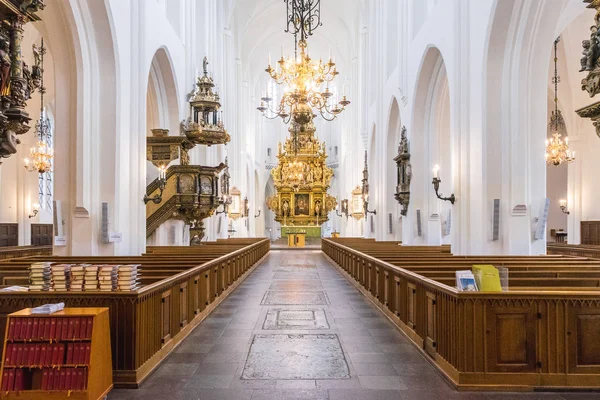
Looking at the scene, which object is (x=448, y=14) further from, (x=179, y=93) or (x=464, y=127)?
(x=179, y=93)

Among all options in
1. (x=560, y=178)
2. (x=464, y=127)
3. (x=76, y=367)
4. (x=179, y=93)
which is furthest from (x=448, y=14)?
(x=560, y=178)

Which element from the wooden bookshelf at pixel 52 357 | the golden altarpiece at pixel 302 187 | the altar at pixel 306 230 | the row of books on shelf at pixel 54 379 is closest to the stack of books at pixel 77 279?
the wooden bookshelf at pixel 52 357

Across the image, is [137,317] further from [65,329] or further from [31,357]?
[31,357]

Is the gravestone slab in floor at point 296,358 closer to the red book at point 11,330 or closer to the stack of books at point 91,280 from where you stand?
the stack of books at point 91,280

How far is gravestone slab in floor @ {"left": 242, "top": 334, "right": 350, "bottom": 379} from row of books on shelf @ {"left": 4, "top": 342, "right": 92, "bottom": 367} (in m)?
1.48

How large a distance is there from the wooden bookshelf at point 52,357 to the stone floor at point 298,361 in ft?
1.48

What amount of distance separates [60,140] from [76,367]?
662 centimetres

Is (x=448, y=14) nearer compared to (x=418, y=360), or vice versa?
(x=418, y=360)

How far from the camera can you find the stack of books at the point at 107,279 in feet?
15.9

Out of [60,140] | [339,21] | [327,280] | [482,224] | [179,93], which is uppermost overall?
[339,21]

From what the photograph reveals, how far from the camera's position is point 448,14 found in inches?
454

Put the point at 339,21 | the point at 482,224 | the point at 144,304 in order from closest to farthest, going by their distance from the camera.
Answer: the point at 144,304 → the point at 482,224 → the point at 339,21

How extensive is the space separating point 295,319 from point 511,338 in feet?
11.6

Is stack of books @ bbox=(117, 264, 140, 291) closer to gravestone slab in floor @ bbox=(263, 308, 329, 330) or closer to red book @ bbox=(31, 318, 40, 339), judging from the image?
red book @ bbox=(31, 318, 40, 339)
